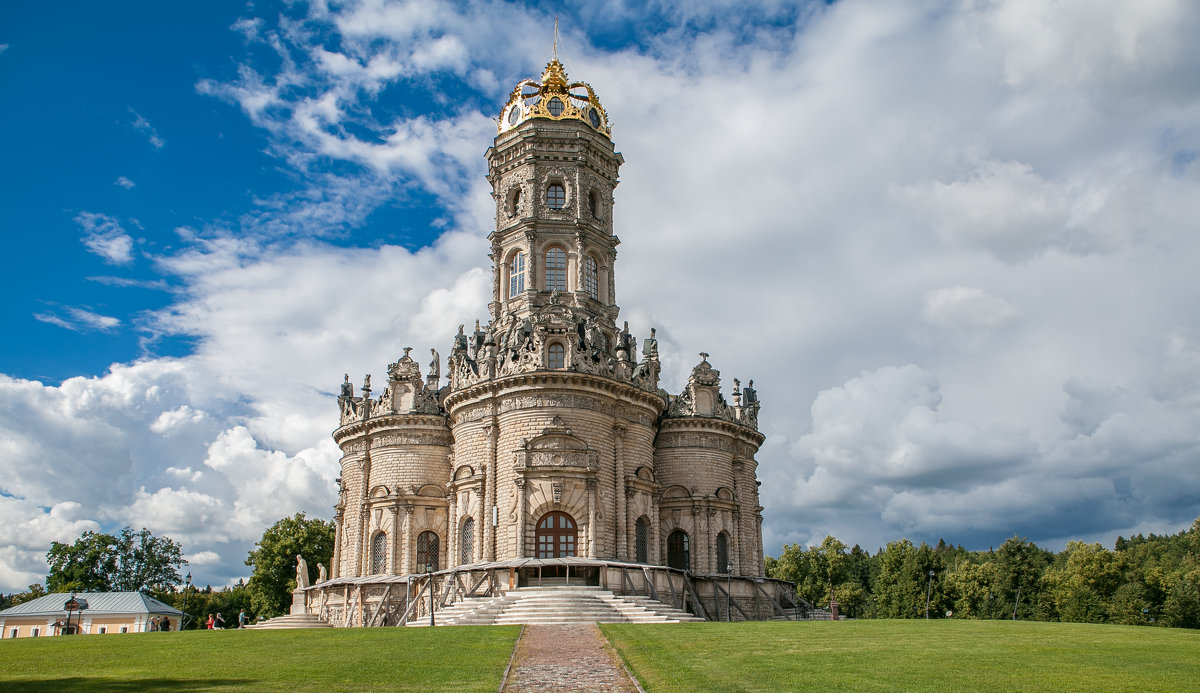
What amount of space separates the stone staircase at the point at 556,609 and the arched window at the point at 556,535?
19.9 ft

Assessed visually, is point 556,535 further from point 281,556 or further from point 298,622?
point 281,556

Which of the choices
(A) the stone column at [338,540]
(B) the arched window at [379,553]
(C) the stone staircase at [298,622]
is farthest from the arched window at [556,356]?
(A) the stone column at [338,540]

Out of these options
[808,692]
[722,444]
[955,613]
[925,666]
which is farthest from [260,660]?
[955,613]

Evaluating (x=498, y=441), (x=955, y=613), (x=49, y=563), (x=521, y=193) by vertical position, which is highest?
(x=521, y=193)

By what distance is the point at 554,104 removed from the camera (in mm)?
58094

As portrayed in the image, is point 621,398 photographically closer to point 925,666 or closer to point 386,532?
point 386,532

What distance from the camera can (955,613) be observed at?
83.5 meters

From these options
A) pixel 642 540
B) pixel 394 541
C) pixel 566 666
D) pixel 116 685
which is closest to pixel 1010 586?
pixel 642 540

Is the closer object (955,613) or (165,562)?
(955,613)

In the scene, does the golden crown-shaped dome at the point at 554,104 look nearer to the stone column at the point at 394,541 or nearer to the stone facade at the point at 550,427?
the stone facade at the point at 550,427

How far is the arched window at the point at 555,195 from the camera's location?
57.3m

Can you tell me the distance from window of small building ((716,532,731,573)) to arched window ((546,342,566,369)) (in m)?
14.5

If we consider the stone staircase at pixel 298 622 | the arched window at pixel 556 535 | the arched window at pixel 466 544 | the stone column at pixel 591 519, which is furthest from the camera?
the arched window at pixel 466 544

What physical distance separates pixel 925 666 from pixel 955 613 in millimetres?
72378
